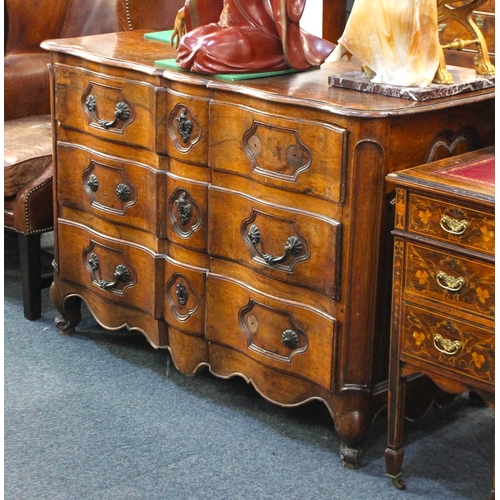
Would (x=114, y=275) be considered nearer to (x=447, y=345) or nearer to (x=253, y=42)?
(x=253, y=42)

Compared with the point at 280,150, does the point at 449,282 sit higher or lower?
lower

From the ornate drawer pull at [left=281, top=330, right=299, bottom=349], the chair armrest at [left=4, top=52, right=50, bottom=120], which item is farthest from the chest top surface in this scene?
the chair armrest at [left=4, top=52, right=50, bottom=120]

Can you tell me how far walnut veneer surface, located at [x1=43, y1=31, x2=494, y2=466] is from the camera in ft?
8.14

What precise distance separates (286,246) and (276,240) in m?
0.05

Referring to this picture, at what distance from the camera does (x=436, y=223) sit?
2.29 meters

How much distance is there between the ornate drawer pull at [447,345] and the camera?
2312 millimetres

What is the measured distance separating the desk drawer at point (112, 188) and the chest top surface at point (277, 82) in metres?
0.31

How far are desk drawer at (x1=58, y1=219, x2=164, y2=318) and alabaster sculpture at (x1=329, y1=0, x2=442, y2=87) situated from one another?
3.07ft

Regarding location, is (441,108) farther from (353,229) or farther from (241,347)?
(241,347)

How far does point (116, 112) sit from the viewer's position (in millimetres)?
3031

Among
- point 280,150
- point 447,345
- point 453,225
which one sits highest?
point 280,150

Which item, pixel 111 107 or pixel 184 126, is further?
pixel 111 107

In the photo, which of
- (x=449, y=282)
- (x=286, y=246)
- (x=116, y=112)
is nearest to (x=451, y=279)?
(x=449, y=282)

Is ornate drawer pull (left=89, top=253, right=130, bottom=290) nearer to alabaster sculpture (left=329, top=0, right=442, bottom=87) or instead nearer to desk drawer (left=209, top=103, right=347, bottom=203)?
desk drawer (left=209, top=103, right=347, bottom=203)
